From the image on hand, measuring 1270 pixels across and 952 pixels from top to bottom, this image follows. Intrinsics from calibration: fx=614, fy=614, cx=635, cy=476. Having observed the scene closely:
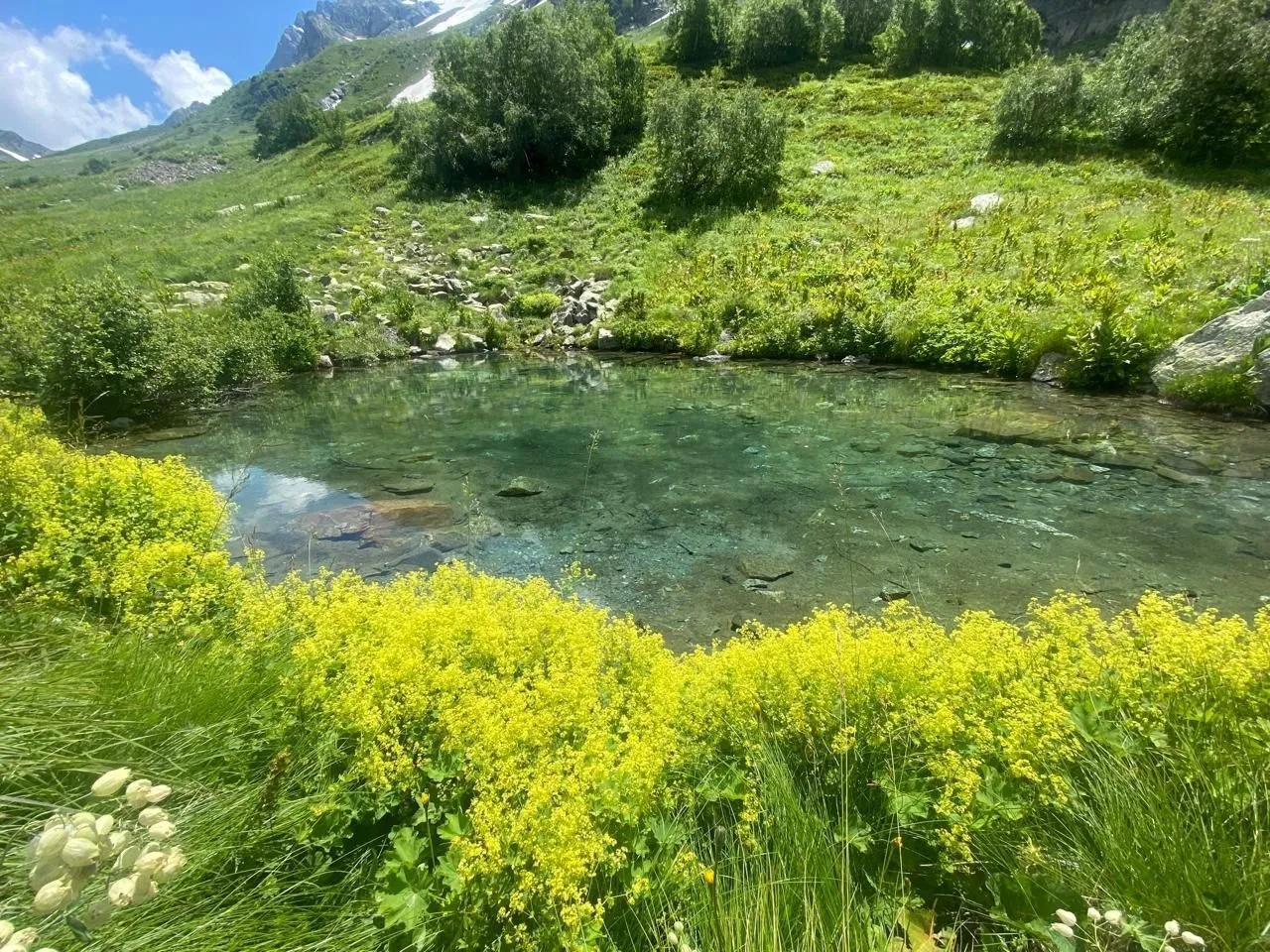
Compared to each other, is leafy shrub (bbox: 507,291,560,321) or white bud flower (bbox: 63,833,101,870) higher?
white bud flower (bbox: 63,833,101,870)

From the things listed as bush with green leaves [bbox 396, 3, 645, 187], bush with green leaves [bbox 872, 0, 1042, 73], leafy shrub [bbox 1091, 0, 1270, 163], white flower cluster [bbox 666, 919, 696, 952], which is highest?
bush with green leaves [bbox 872, 0, 1042, 73]

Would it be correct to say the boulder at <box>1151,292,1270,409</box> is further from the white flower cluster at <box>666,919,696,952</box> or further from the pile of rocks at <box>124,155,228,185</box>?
the pile of rocks at <box>124,155,228,185</box>

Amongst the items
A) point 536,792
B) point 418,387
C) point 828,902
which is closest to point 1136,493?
point 828,902

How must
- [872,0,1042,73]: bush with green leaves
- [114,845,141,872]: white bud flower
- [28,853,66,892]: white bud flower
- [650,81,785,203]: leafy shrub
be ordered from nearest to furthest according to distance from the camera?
[28,853,66,892]: white bud flower < [114,845,141,872]: white bud flower < [650,81,785,203]: leafy shrub < [872,0,1042,73]: bush with green leaves

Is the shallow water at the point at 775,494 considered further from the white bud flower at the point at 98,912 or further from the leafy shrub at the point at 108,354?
the white bud flower at the point at 98,912

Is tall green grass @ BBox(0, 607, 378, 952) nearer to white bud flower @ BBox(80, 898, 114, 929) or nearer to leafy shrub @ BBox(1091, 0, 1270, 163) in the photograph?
white bud flower @ BBox(80, 898, 114, 929)

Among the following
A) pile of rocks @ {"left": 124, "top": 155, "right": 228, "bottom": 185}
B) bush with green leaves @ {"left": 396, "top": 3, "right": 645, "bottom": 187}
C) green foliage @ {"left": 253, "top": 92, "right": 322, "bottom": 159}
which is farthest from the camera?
pile of rocks @ {"left": 124, "top": 155, "right": 228, "bottom": 185}

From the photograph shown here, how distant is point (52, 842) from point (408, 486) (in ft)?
40.9

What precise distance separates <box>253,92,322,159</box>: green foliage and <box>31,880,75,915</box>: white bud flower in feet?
395

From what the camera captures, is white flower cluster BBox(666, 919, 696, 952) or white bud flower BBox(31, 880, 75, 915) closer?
white bud flower BBox(31, 880, 75, 915)

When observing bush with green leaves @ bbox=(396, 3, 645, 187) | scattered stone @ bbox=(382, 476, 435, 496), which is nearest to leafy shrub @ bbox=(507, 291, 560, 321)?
scattered stone @ bbox=(382, 476, 435, 496)

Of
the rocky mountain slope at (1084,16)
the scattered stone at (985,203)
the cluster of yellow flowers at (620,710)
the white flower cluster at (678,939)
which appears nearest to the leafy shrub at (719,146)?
the scattered stone at (985,203)

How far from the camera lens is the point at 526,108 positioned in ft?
151

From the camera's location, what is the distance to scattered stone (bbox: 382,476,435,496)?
42.2 feet
